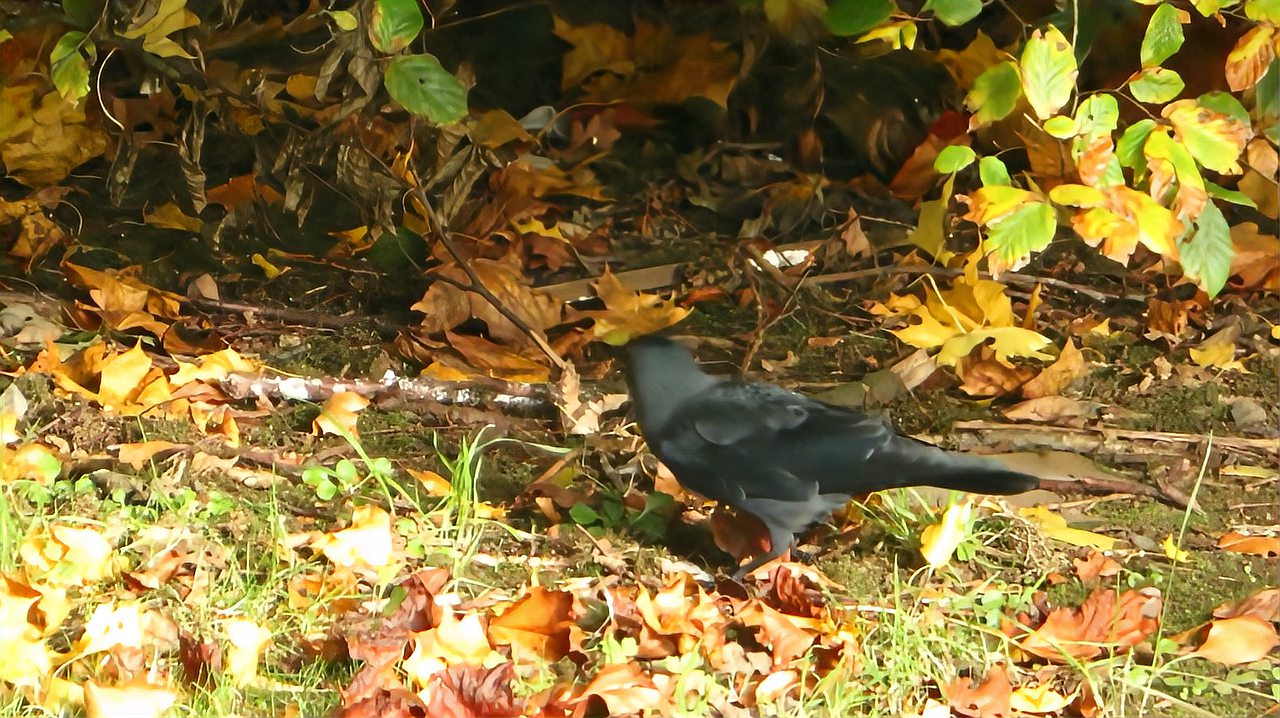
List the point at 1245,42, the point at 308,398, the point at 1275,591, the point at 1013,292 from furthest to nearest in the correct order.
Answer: the point at 1013,292 → the point at 308,398 → the point at 1245,42 → the point at 1275,591

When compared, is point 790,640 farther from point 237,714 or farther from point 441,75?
point 441,75

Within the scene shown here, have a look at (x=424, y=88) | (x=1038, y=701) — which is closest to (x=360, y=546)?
(x=424, y=88)

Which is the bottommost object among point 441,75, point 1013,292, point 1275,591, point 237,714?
point 1013,292

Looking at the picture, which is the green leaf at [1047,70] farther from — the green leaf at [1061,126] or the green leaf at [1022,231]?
the green leaf at [1022,231]

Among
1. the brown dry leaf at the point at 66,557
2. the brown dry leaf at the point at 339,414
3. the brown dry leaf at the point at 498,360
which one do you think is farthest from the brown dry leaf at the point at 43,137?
the brown dry leaf at the point at 66,557

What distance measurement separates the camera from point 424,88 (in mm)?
1939

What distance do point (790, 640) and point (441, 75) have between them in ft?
3.46

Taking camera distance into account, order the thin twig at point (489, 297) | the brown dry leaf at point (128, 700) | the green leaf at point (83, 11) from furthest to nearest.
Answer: the thin twig at point (489, 297) < the green leaf at point (83, 11) < the brown dry leaf at point (128, 700)

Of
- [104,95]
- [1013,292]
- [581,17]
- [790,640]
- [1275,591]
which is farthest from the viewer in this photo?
[581,17]

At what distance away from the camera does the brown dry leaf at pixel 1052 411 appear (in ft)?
7.32

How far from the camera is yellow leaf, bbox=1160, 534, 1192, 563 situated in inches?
69.6

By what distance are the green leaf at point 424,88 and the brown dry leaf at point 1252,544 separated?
53.6 inches

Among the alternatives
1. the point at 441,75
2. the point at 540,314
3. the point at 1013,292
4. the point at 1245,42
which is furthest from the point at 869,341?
the point at 441,75

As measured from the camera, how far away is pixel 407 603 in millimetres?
1530
